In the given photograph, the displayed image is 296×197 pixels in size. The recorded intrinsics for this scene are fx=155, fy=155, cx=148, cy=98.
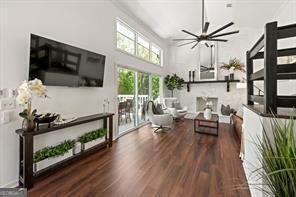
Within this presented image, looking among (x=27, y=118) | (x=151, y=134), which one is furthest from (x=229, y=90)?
(x=27, y=118)

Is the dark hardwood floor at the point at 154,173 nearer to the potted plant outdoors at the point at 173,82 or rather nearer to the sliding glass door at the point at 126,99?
the sliding glass door at the point at 126,99

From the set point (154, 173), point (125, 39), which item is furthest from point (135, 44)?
point (154, 173)

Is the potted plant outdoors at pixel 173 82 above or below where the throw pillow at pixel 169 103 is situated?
above

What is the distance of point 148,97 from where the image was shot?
6457 millimetres

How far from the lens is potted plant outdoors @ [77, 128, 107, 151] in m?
3.08

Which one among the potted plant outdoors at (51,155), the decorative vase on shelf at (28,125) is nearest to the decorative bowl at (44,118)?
the decorative vase on shelf at (28,125)

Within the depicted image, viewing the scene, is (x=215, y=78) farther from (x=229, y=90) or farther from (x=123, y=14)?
(x=123, y=14)

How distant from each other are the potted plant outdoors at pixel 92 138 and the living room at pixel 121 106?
0.02 metres

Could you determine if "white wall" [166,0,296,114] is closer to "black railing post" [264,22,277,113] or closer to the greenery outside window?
the greenery outside window

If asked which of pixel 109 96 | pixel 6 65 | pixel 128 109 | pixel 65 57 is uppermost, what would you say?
pixel 65 57

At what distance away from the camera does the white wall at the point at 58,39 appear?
2074 millimetres

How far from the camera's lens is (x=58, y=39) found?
2703 millimetres

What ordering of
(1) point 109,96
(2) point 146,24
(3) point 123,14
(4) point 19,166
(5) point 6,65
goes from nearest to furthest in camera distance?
(5) point 6,65 < (4) point 19,166 < (1) point 109,96 < (3) point 123,14 < (2) point 146,24

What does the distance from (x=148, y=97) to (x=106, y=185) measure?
14.8 feet
